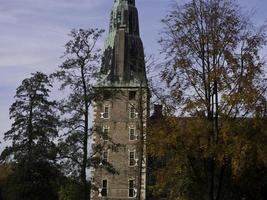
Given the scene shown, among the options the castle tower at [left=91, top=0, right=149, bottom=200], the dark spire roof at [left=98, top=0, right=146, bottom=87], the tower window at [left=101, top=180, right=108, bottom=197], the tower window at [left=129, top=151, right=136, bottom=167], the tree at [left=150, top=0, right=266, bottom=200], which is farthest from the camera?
the dark spire roof at [left=98, top=0, right=146, bottom=87]

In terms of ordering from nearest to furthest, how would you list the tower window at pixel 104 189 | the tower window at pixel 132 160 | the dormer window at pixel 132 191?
the dormer window at pixel 132 191
the tower window at pixel 104 189
the tower window at pixel 132 160

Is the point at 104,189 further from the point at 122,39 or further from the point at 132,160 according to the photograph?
the point at 122,39

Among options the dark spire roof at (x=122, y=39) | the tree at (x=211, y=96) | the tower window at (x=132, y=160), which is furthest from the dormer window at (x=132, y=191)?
the tree at (x=211, y=96)

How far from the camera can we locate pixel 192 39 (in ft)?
68.9

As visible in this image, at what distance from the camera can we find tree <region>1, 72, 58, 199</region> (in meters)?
42.5

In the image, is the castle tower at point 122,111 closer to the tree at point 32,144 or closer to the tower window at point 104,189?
the tower window at point 104,189

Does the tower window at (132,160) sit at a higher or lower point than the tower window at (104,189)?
higher

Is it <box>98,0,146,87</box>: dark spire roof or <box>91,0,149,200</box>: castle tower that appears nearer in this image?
<box>91,0,149,200</box>: castle tower

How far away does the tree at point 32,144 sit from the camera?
1673 inches

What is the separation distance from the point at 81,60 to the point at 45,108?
1212 centimetres

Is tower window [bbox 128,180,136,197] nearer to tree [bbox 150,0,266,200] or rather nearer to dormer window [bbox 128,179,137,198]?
dormer window [bbox 128,179,137,198]

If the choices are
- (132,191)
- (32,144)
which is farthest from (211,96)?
(132,191)

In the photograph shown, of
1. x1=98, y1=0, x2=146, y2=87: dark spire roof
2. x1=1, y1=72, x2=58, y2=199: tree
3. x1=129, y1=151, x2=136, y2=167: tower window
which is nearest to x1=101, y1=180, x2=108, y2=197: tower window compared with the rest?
x1=129, y1=151, x2=136, y2=167: tower window

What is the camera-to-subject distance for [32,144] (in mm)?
43781
